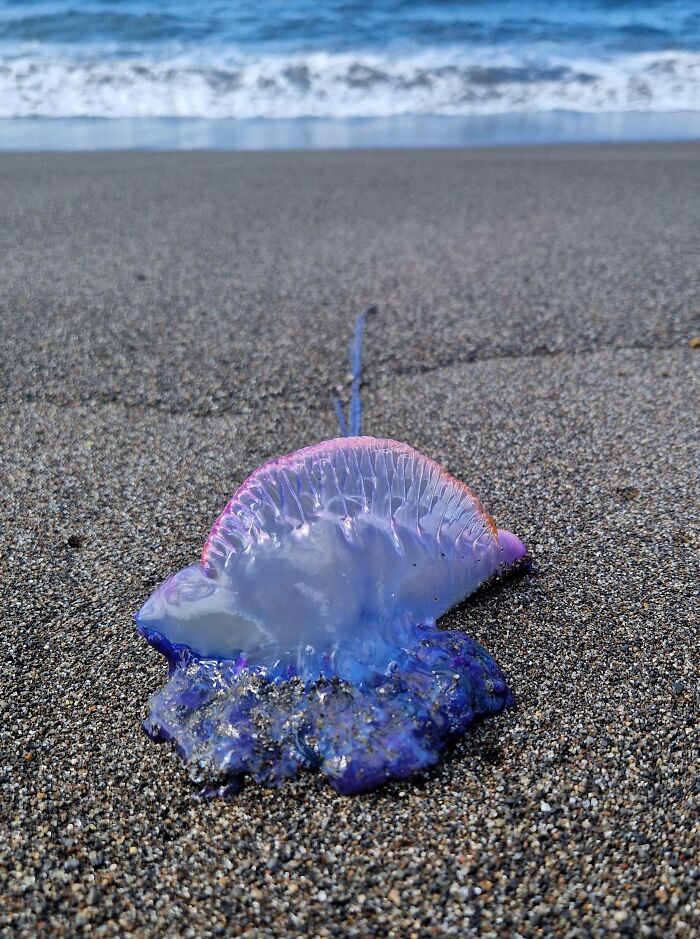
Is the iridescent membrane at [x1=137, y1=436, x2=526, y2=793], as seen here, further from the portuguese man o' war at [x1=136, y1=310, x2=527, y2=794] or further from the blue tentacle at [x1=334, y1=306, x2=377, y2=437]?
the blue tentacle at [x1=334, y1=306, x2=377, y2=437]

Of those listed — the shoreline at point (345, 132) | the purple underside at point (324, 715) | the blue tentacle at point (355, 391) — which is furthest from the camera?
the shoreline at point (345, 132)

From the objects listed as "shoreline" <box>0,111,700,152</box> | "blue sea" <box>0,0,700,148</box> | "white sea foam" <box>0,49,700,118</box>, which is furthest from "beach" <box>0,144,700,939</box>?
"white sea foam" <box>0,49,700,118</box>

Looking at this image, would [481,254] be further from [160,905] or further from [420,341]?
[160,905]

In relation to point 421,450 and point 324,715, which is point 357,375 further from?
point 324,715

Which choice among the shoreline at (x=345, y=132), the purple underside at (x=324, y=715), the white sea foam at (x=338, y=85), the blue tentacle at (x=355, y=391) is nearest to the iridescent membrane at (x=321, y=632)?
the purple underside at (x=324, y=715)

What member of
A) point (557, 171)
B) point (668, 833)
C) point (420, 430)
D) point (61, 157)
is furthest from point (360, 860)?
point (61, 157)

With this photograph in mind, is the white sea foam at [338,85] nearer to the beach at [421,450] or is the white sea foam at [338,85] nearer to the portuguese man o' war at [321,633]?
the beach at [421,450]

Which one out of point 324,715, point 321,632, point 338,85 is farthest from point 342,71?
point 324,715
